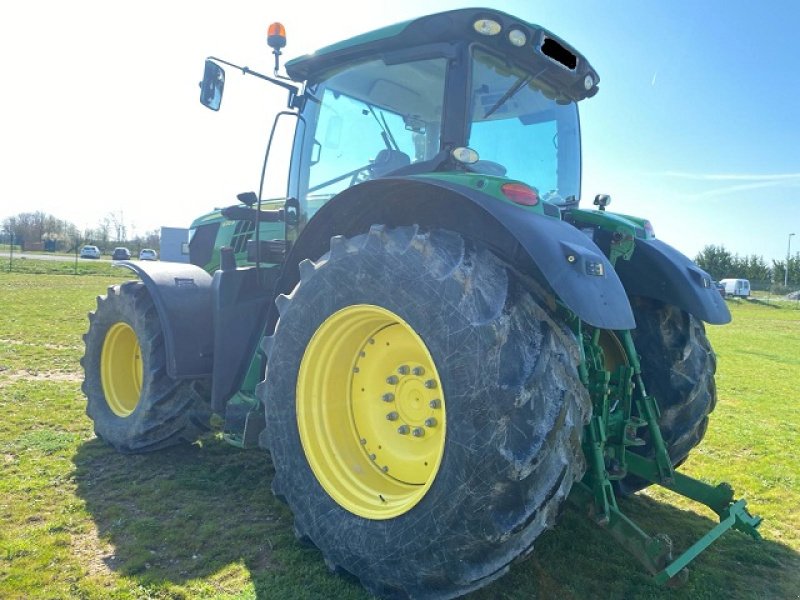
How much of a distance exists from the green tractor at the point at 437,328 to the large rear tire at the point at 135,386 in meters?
0.02

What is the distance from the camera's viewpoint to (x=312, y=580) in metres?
2.69

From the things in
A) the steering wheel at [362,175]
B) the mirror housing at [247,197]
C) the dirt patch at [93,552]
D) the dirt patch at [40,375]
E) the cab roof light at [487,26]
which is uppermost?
the cab roof light at [487,26]

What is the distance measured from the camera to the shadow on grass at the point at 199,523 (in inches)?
106

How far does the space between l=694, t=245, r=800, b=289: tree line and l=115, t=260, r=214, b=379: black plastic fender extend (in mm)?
60994

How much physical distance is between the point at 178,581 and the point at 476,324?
1807 millimetres

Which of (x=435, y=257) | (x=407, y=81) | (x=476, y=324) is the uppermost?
(x=407, y=81)

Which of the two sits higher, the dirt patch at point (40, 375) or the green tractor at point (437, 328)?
the green tractor at point (437, 328)

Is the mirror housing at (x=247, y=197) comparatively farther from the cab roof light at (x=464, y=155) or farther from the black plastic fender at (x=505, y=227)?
the cab roof light at (x=464, y=155)

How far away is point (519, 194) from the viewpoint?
2576mm

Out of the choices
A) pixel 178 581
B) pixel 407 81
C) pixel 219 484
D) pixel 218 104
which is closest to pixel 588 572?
pixel 178 581

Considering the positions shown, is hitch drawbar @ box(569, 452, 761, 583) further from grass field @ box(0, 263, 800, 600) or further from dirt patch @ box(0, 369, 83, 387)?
dirt patch @ box(0, 369, 83, 387)

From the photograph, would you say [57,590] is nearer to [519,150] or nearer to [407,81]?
[407,81]

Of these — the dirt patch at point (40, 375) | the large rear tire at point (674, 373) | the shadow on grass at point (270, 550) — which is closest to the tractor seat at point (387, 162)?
the large rear tire at point (674, 373)

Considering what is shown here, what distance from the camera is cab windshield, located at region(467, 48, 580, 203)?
3.22m
